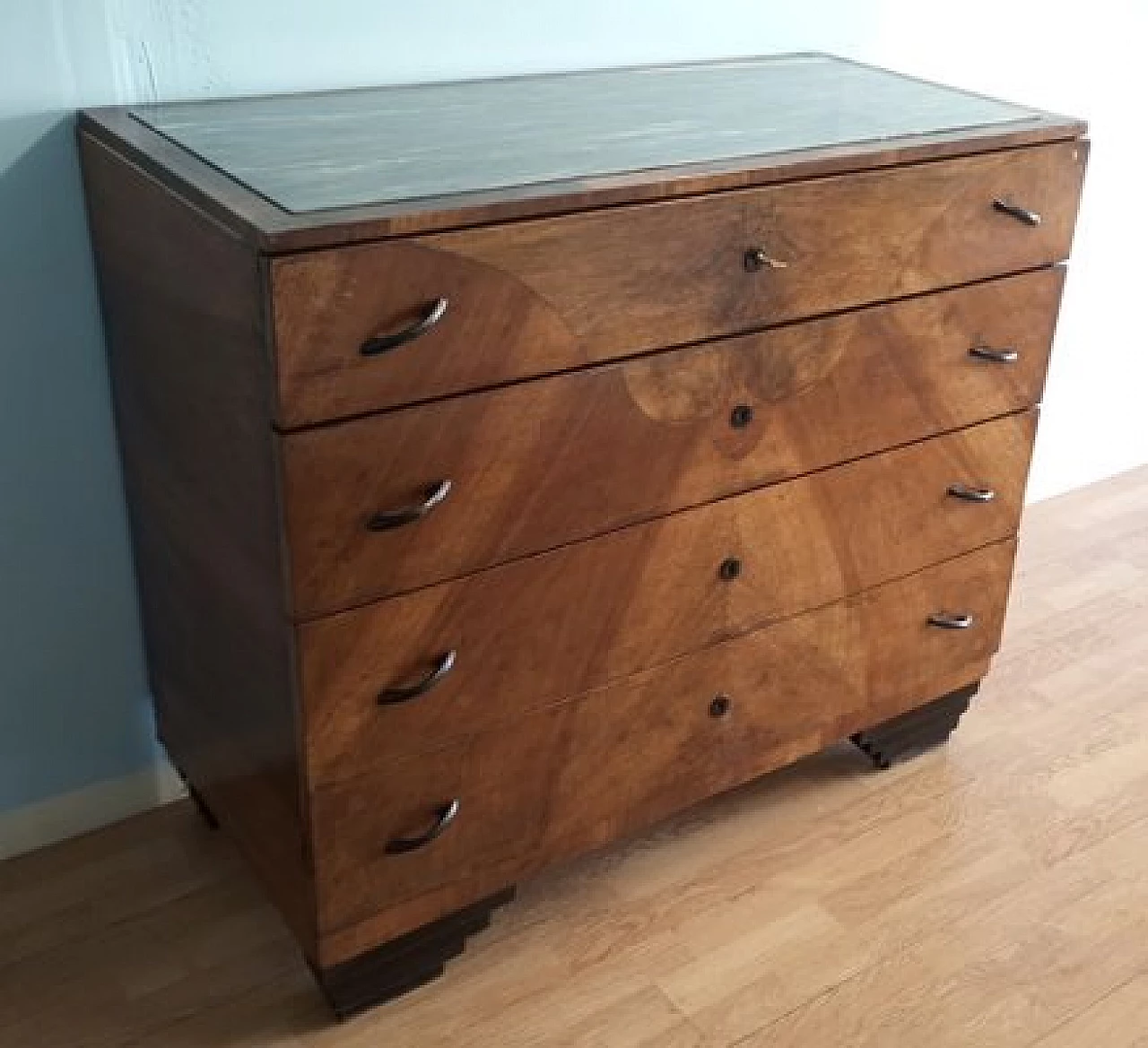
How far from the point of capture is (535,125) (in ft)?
4.98

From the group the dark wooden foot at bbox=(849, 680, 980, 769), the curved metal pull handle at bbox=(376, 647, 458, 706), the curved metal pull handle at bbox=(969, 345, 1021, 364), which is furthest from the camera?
the dark wooden foot at bbox=(849, 680, 980, 769)

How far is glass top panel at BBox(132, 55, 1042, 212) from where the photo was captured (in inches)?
51.6

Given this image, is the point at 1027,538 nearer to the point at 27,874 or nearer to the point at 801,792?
the point at 801,792

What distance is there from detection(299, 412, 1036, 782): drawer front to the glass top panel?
38 cm

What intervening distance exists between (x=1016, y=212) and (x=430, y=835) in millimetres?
957

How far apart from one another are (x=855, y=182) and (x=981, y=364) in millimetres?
349

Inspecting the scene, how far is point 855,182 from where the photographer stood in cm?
146

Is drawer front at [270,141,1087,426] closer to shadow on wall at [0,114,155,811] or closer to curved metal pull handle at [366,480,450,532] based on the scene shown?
curved metal pull handle at [366,480,450,532]

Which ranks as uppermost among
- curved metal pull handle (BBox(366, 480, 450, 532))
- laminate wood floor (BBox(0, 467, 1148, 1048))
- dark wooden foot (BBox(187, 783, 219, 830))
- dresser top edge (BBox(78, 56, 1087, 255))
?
dresser top edge (BBox(78, 56, 1087, 255))

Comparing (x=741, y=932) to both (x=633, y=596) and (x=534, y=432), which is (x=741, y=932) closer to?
(x=633, y=596)

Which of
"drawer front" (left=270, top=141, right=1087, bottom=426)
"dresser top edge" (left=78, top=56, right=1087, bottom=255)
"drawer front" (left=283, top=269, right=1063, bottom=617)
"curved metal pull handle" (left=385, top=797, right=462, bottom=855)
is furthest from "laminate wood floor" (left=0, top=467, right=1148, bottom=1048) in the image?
"dresser top edge" (left=78, top=56, right=1087, bottom=255)

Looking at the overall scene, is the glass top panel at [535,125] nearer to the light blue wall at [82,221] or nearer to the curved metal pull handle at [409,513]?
the light blue wall at [82,221]

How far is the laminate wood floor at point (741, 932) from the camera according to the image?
158 cm

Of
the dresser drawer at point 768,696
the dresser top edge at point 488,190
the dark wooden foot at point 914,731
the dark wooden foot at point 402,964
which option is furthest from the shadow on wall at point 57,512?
the dark wooden foot at point 914,731
